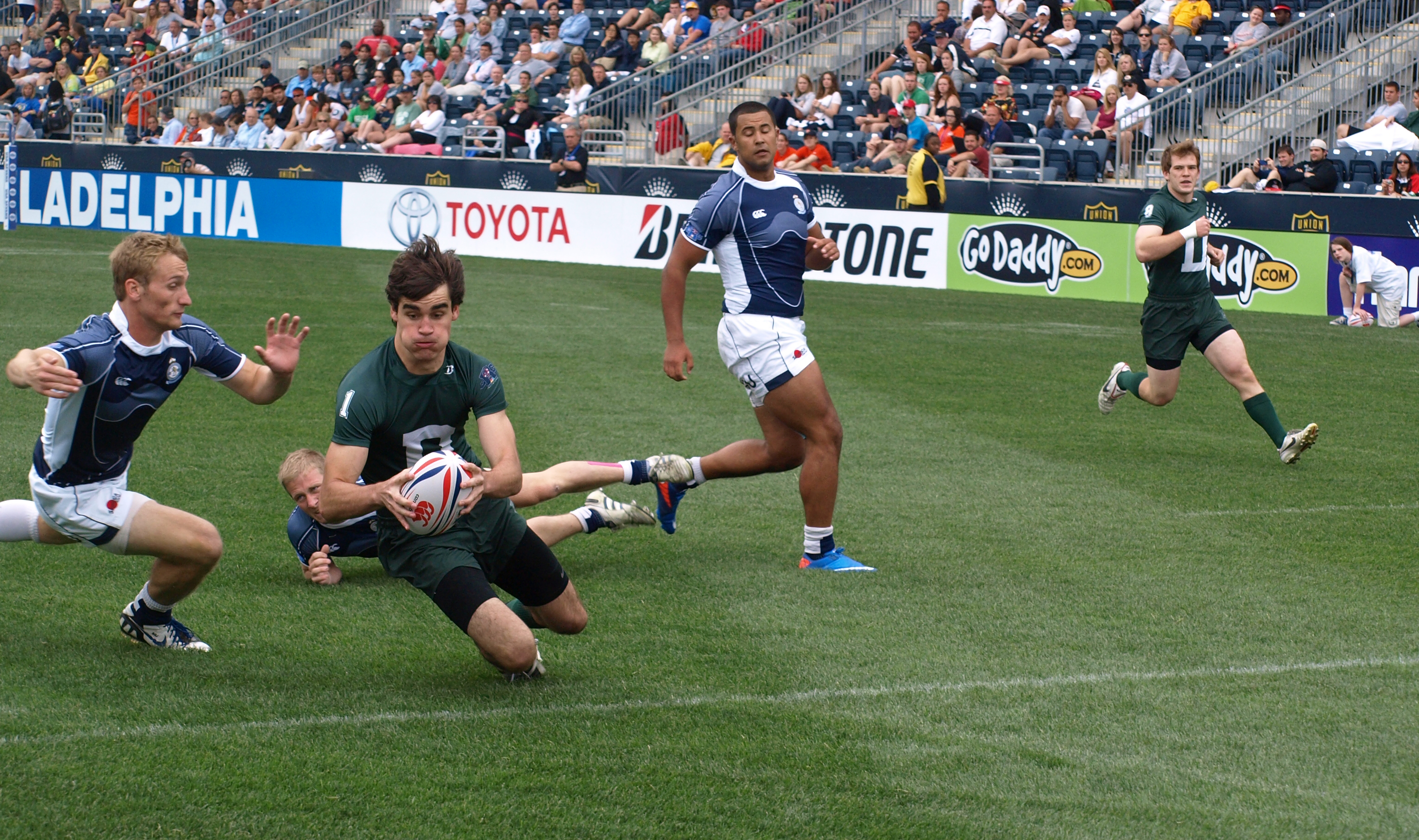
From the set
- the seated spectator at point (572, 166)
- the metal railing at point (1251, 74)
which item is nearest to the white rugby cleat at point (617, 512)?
the metal railing at point (1251, 74)

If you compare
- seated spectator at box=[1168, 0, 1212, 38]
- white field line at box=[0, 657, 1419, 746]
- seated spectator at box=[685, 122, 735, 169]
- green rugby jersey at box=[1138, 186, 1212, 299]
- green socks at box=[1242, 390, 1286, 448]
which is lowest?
white field line at box=[0, 657, 1419, 746]

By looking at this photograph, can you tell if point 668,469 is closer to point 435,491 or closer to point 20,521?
point 435,491

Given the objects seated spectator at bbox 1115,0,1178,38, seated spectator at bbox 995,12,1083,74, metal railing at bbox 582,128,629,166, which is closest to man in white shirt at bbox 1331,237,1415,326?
seated spectator at bbox 1115,0,1178,38

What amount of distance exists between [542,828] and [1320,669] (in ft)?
9.87

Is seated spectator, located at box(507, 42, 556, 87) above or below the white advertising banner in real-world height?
above

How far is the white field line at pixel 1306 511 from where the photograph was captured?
820 centimetres

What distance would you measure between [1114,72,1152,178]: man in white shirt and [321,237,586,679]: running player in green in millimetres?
18194

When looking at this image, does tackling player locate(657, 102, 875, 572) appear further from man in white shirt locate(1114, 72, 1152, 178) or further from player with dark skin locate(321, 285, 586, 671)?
man in white shirt locate(1114, 72, 1152, 178)

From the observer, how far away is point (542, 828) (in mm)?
4035

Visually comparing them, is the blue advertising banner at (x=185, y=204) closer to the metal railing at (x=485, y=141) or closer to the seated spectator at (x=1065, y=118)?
the metal railing at (x=485, y=141)

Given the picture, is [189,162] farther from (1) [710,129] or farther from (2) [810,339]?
(2) [810,339]

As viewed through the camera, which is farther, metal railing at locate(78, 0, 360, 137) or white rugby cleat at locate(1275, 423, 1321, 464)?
metal railing at locate(78, 0, 360, 137)

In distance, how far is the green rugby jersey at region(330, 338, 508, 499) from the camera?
193 inches

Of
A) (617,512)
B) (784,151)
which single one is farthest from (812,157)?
(617,512)
